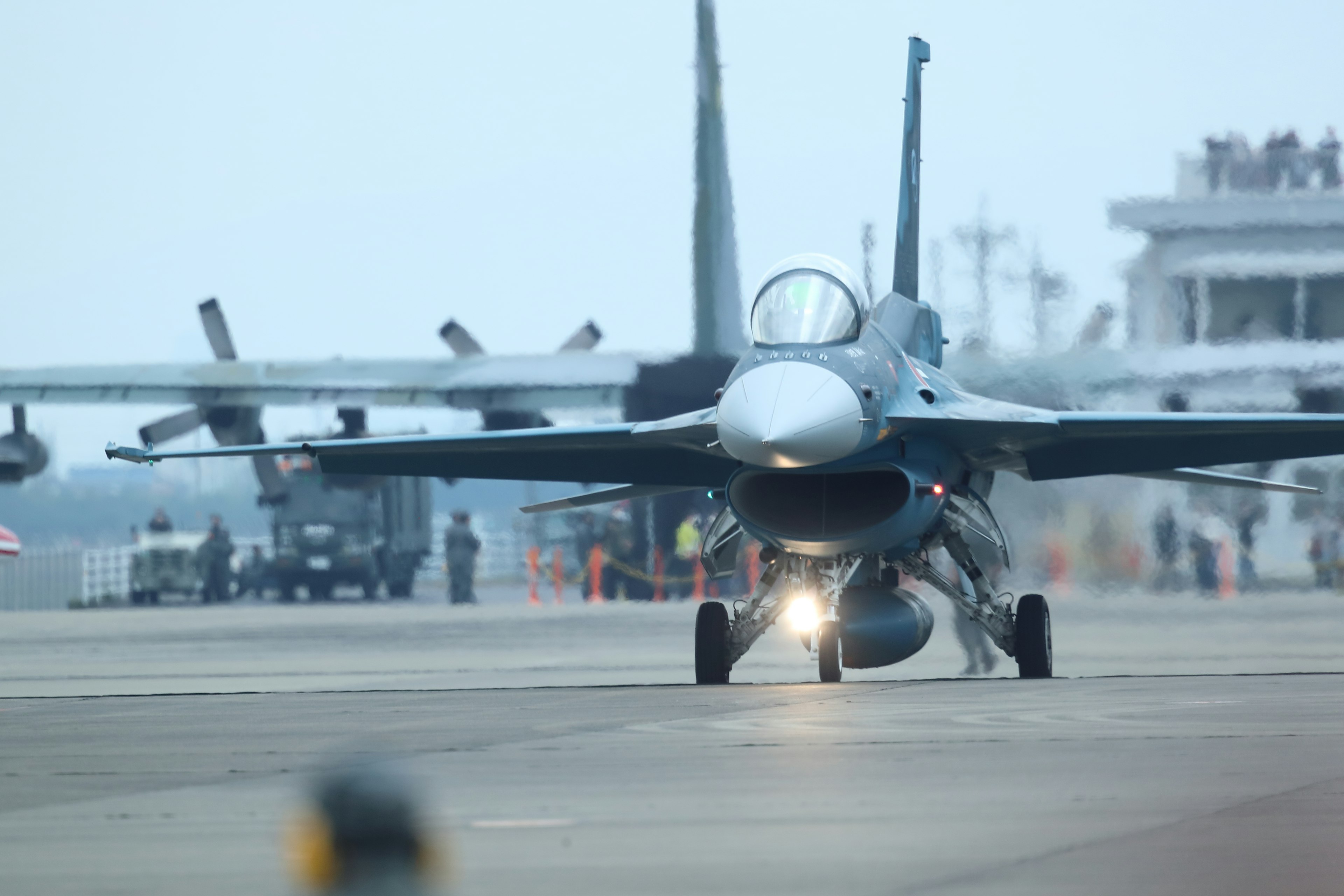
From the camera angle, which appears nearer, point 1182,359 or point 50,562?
point 1182,359

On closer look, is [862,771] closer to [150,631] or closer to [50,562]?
[150,631]

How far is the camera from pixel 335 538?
33312 millimetres

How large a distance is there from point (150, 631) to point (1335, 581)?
1417 centimetres

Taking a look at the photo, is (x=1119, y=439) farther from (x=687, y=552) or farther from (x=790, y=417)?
(x=687, y=552)

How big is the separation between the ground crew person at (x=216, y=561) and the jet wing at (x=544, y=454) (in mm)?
20095

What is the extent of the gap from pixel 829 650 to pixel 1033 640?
4.96ft

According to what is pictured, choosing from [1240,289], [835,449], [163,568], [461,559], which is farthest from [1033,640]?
[163,568]

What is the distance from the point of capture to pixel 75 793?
581 cm

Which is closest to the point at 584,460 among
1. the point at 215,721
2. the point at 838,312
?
the point at 838,312

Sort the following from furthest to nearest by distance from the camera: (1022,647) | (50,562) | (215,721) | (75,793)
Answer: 1. (50,562)
2. (1022,647)
3. (215,721)
4. (75,793)

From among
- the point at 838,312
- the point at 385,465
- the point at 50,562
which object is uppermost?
the point at 838,312

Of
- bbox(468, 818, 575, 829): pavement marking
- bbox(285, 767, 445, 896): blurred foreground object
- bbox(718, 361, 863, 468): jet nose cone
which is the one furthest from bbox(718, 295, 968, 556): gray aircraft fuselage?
bbox(285, 767, 445, 896): blurred foreground object

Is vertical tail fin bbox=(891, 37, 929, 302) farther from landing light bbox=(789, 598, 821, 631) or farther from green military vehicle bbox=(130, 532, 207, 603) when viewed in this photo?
green military vehicle bbox=(130, 532, 207, 603)

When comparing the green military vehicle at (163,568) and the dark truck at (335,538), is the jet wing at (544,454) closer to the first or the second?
the dark truck at (335,538)
